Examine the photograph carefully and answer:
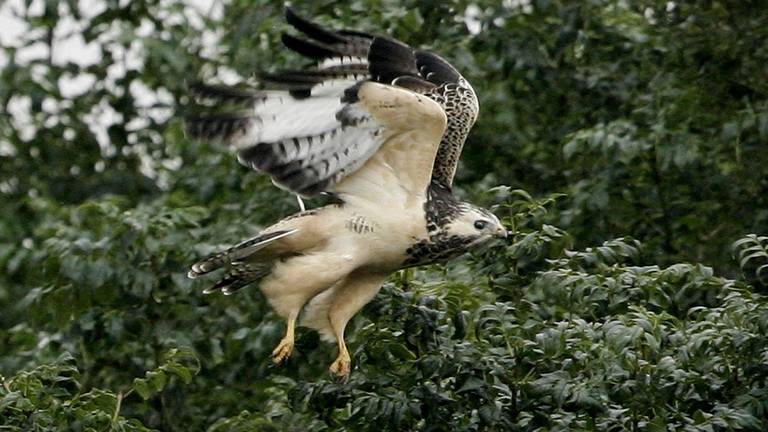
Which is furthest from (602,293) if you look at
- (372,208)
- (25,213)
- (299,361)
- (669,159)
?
(25,213)

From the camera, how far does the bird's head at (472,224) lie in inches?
238

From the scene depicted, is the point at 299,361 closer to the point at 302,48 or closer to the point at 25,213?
the point at 302,48

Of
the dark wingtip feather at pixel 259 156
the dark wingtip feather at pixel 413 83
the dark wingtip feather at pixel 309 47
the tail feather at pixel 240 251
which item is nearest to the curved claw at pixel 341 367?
the tail feather at pixel 240 251

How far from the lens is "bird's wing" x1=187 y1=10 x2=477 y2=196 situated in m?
5.96

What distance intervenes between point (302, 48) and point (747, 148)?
227 cm

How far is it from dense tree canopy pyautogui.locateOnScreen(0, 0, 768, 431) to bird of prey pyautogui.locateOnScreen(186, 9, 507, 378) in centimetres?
15

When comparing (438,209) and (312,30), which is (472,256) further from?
(312,30)

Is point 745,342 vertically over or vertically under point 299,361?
over

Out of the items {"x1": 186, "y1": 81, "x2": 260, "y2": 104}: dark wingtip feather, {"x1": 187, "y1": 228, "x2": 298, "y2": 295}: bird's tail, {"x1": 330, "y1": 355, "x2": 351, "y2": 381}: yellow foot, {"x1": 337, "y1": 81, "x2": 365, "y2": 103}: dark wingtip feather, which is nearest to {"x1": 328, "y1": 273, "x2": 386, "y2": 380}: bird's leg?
{"x1": 330, "y1": 355, "x2": 351, "y2": 381}: yellow foot

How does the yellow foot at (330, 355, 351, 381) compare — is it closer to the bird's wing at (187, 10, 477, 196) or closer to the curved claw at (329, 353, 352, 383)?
the curved claw at (329, 353, 352, 383)

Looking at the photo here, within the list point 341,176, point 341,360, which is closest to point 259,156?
point 341,176

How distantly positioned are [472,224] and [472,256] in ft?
0.41

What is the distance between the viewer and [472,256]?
20.3 feet

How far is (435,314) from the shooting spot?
5551 mm
